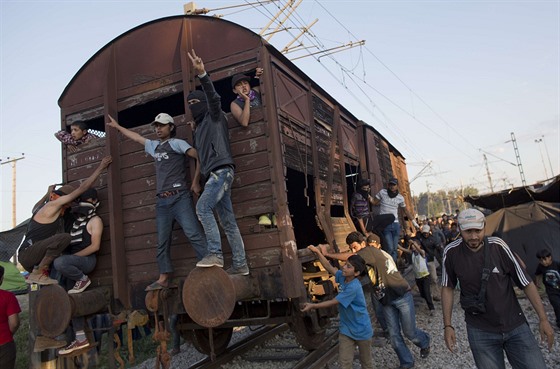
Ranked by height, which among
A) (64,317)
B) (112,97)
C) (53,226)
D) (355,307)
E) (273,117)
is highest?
(112,97)

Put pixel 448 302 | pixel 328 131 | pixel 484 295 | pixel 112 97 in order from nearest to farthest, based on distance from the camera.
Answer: pixel 484 295, pixel 448 302, pixel 112 97, pixel 328 131

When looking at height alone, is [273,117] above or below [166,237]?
above

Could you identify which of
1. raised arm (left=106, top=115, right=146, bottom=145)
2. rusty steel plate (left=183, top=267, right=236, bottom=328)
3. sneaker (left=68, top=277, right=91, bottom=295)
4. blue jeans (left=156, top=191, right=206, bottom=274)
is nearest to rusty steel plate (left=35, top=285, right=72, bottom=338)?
sneaker (left=68, top=277, right=91, bottom=295)

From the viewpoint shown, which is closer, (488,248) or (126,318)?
(488,248)

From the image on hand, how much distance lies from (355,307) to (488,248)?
1.62m

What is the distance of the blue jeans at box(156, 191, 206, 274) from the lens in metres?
4.34

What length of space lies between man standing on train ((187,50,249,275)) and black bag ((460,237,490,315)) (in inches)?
84.0

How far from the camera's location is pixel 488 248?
3.09 meters

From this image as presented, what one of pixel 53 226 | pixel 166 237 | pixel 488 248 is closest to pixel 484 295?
pixel 488 248

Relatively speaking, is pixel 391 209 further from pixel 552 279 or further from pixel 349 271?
pixel 349 271

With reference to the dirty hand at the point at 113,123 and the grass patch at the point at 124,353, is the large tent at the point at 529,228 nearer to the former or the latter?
the grass patch at the point at 124,353

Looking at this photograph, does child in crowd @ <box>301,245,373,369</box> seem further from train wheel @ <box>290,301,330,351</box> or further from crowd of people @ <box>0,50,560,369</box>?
train wheel @ <box>290,301,330,351</box>

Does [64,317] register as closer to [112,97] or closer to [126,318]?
[126,318]

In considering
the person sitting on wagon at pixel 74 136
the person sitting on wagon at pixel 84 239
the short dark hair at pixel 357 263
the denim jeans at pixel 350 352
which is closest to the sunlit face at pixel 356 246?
the short dark hair at pixel 357 263
